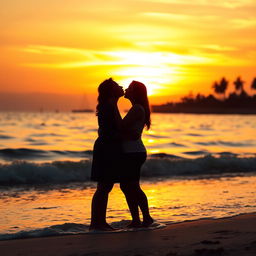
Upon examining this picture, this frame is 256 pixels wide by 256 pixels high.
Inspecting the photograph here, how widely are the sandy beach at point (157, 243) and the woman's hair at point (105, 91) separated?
5.62 feet

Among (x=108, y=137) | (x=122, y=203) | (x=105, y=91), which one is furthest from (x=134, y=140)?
(x=122, y=203)

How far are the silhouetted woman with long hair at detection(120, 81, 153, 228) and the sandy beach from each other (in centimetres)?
64

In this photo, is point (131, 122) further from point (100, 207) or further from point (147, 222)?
point (147, 222)

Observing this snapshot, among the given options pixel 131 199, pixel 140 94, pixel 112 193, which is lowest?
pixel 112 193

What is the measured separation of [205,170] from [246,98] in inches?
6399

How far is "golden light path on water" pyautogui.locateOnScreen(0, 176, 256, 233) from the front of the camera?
8258mm

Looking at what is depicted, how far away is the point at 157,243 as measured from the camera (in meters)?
6.04

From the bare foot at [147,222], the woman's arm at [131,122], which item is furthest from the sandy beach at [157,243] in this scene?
the woman's arm at [131,122]

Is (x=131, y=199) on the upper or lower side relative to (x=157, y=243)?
upper

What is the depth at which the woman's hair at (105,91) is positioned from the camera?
702 cm

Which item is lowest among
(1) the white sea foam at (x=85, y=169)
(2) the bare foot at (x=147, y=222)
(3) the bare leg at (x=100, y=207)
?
(1) the white sea foam at (x=85, y=169)

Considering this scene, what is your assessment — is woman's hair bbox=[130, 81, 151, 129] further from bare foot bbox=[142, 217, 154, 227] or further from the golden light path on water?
the golden light path on water

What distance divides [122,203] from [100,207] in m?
2.58

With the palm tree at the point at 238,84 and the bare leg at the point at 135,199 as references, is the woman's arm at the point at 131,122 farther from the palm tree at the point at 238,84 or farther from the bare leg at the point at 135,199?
the palm tree at the point at 238,84
